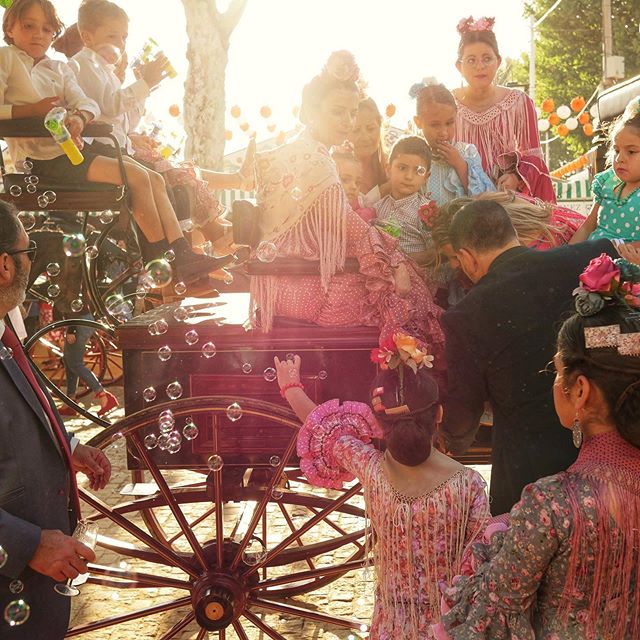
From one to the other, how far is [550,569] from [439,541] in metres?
0.66

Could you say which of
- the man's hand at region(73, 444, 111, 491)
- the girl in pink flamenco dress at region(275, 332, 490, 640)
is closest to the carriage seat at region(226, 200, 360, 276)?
the girl in pink flamenco dress at region(275, 332, 490, 640)

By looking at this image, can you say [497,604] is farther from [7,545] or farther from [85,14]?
[85,14]

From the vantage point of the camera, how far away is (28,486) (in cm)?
216

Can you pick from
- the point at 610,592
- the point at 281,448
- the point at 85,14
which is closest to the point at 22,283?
the point at 281,448

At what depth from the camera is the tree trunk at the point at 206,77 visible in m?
11.6

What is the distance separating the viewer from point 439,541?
2234mm

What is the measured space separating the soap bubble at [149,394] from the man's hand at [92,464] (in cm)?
32

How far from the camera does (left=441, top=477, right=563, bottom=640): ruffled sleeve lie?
5.13ft

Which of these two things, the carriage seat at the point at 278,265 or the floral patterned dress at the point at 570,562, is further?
the carriage seat at the point at 278,265

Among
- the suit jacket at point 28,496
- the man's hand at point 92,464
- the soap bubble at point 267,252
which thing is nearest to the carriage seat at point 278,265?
the soap bubble at point 267,252

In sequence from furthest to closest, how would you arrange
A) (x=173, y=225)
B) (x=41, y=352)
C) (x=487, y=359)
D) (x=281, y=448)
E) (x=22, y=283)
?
1. (x=41, y=352)
2. (x=173, y=225)
3. (x=281, y=448)
4. (x=487, y=359)
5. (x=22, y=283)

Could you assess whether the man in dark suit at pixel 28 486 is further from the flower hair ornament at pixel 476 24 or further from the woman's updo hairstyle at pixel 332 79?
the flower hair ornament at pixel 476 24

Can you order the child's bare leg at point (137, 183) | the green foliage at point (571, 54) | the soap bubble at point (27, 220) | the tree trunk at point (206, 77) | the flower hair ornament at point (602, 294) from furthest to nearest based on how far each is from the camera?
1. the green foliage at point (571, 54)
2. the tree trunk at point (206, 77)
3. the soap bubble at point (27, 220)
4. the child's bare leg at point (137, 183)
5. the flower hair ornament at point (602, 294)

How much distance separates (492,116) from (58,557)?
278 centimetres
